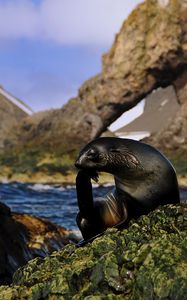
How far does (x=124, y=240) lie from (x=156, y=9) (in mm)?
51532

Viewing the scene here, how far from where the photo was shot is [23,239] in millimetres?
7992

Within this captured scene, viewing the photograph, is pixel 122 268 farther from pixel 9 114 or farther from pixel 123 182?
pixel 9 114

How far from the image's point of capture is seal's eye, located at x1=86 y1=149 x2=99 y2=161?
193 inches

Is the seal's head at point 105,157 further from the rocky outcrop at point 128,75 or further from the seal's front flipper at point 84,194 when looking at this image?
the rocky outcrop at point 128,75

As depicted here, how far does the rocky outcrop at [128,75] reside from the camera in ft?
166

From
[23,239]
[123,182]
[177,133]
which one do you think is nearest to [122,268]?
[123,182]

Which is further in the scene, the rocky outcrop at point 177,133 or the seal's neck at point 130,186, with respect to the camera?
the rocky outcrop at point 177,133

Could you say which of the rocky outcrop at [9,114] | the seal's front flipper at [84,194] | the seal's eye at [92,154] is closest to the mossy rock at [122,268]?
the seal's front flipper at [84,194]

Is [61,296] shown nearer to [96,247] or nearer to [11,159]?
[96,247]

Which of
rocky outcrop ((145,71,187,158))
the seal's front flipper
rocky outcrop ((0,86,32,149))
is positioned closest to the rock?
the seal's front flipper

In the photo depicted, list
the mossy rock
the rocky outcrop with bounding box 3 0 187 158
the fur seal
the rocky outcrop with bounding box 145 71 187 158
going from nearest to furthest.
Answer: the mossy rock
the fur seal
the rocky outcrop with bounding box 145 71 187 158
the rocky outcrop with bounding box 3 0 187 158

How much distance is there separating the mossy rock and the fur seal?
493mm

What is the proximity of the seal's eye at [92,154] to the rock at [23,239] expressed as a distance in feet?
6.42

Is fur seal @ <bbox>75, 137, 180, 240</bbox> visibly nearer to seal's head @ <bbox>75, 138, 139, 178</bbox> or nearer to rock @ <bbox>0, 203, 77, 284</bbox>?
seal's head @ <bbox>75, 138, 139, 178</bbox>
